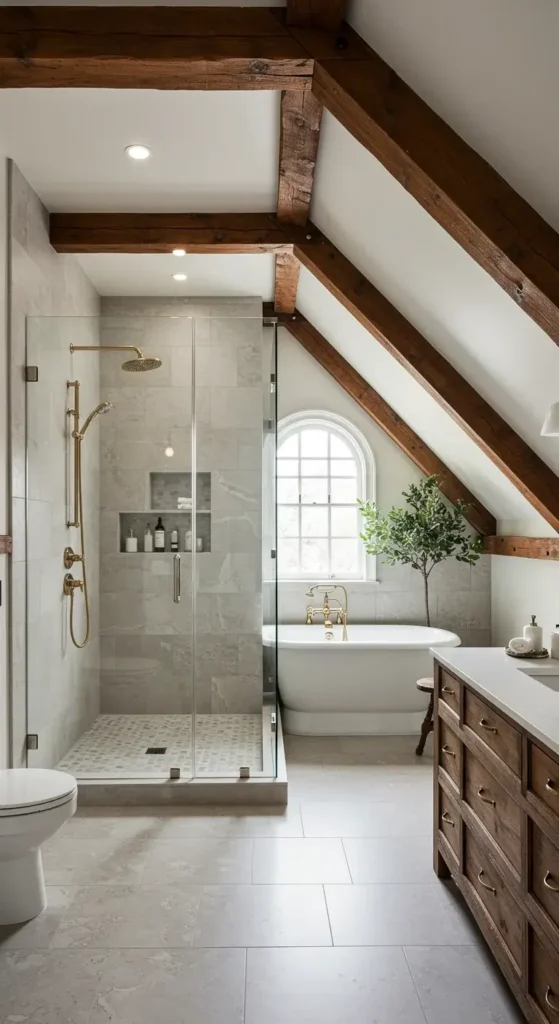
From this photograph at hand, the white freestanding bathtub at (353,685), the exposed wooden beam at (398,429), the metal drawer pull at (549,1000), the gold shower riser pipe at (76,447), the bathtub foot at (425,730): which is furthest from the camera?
the exposed wooden beam at (398,429)

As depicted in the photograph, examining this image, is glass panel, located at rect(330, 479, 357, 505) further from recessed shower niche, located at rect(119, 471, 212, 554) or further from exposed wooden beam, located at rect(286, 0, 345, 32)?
exposed wooden beam, located at rect(286, 0, 345, 32)

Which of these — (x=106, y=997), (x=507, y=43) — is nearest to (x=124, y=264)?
(x=507, y=43)

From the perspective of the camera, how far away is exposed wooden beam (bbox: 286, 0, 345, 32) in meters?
2.37

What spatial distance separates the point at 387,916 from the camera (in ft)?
8.67

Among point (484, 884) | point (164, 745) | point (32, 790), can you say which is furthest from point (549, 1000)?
point (164, 745)

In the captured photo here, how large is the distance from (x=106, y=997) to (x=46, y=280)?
3240mm

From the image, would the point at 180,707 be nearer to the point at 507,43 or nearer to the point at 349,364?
the point at 349,364

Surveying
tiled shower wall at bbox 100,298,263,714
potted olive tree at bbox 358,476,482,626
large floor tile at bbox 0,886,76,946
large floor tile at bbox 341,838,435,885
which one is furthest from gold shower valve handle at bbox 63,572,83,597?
potted olive tree at bbox 358,476,482,626

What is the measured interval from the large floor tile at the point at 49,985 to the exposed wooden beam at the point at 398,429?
3.91m

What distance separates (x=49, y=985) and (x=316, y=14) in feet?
9.99

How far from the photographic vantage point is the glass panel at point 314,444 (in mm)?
5859

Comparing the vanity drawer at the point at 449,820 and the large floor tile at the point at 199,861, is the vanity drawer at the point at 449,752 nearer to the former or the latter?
the vanity drawer at the point at 449,820

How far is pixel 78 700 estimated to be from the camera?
402cm

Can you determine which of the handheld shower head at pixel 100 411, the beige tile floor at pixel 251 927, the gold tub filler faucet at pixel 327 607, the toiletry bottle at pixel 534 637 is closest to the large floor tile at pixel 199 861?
the beige tile floor at pixel 251 927
